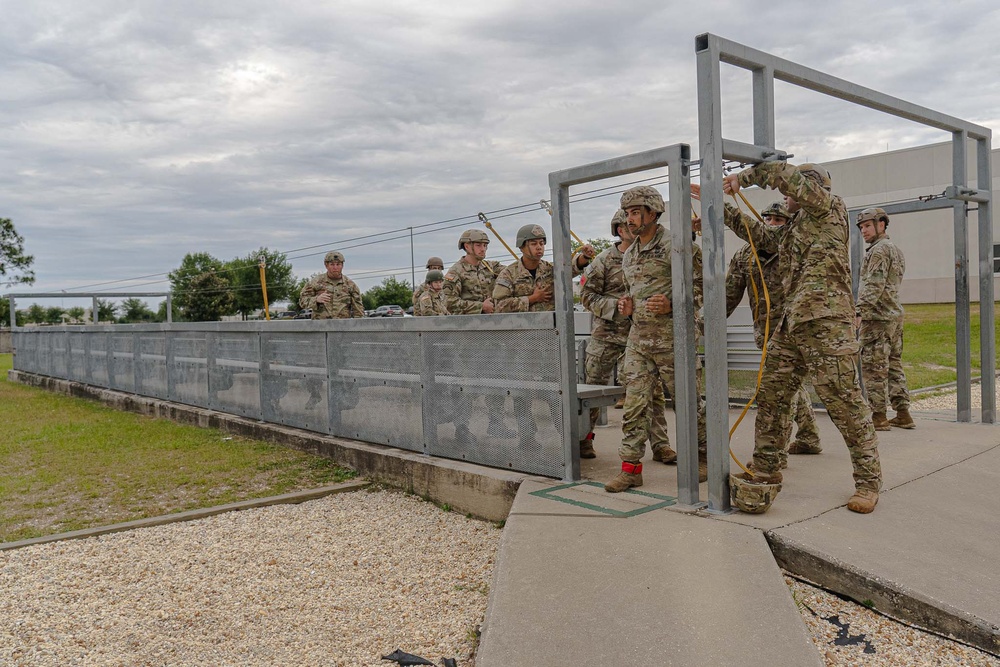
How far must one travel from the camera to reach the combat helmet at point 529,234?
269 inches

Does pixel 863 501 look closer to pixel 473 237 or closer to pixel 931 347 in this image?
pixel 473 237

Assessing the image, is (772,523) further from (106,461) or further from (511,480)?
(106,461)

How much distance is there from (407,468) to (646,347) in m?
2.40

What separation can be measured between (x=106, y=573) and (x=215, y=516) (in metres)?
1.29

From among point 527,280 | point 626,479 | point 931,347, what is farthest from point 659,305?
point 931,347

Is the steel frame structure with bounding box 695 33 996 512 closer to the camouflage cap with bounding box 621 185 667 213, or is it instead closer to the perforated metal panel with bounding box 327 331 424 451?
the camouflage cap with bounding box 621 185 667 213

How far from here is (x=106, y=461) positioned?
27.3ft

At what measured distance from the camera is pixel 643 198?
5211 mm

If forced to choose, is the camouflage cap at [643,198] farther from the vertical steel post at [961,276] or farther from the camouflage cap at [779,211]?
the vertical steel post at [961,276]

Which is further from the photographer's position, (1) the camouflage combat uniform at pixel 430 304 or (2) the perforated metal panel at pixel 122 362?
(2) the perforated metal panel at pixel 122 362

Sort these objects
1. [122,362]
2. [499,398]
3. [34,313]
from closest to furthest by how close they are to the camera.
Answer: [499,398], [122,362], [34,313]

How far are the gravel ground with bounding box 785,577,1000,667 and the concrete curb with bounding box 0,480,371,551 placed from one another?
4084 millimetres

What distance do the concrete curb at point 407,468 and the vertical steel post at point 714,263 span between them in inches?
60.2

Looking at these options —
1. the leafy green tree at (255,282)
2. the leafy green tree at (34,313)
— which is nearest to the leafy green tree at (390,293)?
the leafy green tree at (255,282)
